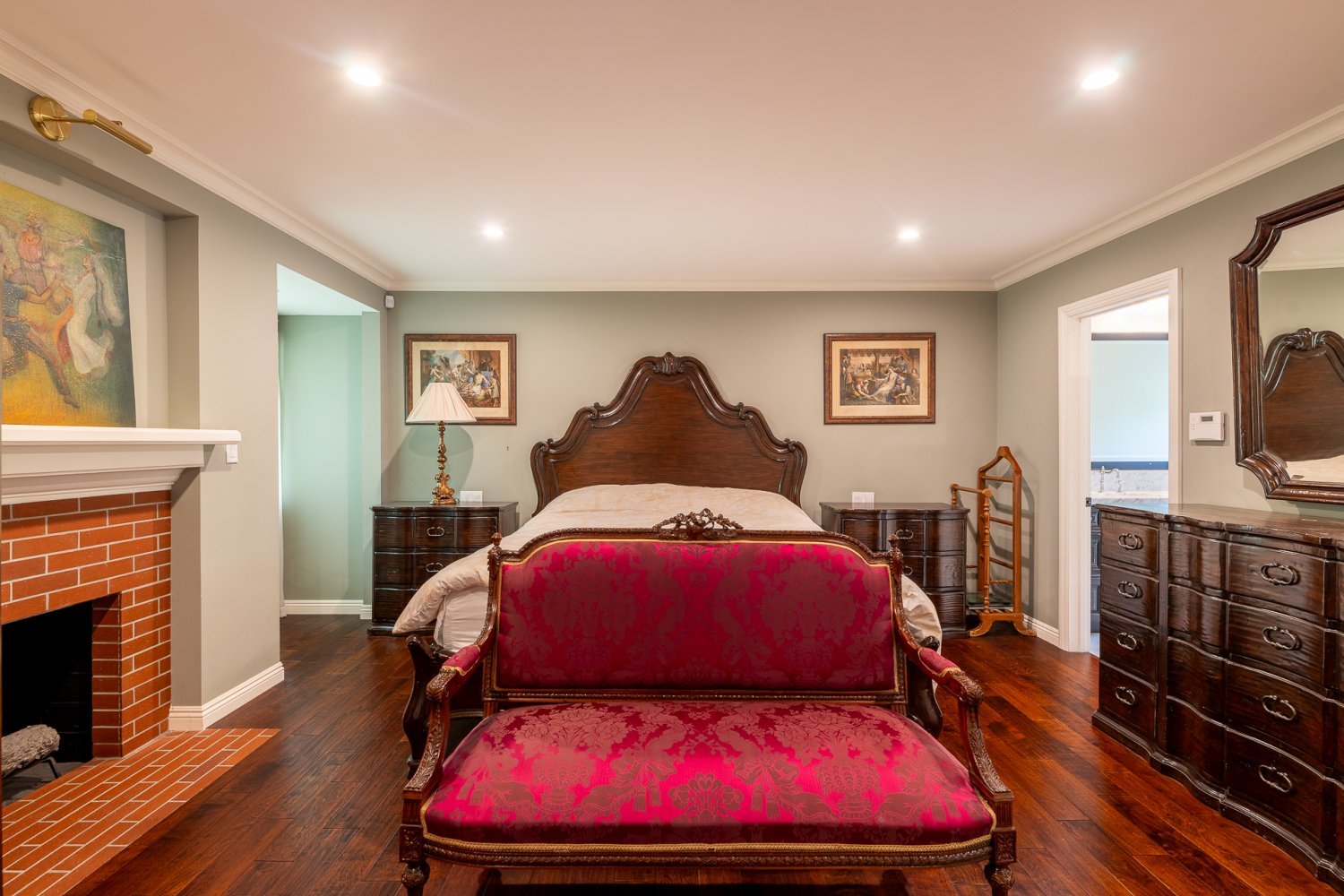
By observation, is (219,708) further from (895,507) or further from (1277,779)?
(1277,779)

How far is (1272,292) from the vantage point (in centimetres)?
270

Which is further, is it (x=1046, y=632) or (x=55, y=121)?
(x=1046, y=632)

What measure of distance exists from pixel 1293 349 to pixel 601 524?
3.26m

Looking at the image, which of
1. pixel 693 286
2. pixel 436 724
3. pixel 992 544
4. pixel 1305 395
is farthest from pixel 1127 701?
pixel 693 286

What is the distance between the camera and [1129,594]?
9.34 ft

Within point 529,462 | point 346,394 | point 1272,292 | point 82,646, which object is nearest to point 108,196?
point 82,646

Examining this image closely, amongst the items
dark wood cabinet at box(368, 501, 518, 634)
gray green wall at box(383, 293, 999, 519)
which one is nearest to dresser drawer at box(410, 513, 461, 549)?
dark wood cabinet at box(368, 501, 518, 634)

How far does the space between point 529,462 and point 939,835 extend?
12.5ft

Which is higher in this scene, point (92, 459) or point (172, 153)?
point (172, 153)

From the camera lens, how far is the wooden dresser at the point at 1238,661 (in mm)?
2064

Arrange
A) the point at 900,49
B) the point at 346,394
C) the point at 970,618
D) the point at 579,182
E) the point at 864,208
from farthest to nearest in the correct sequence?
the point at 346,394
the point at 970,618
the point at 864,208
the point at 579,182
the point at 900,49

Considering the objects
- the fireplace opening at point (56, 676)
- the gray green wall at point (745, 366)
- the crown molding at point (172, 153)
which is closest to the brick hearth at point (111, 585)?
the fireplace opening at point (56, 676)

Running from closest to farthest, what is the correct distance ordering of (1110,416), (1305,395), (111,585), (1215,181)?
(1305,395) → (111,585) → (1215,181) → (1110,416)

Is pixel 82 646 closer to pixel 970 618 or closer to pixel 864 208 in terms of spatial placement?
pixel 864 208
